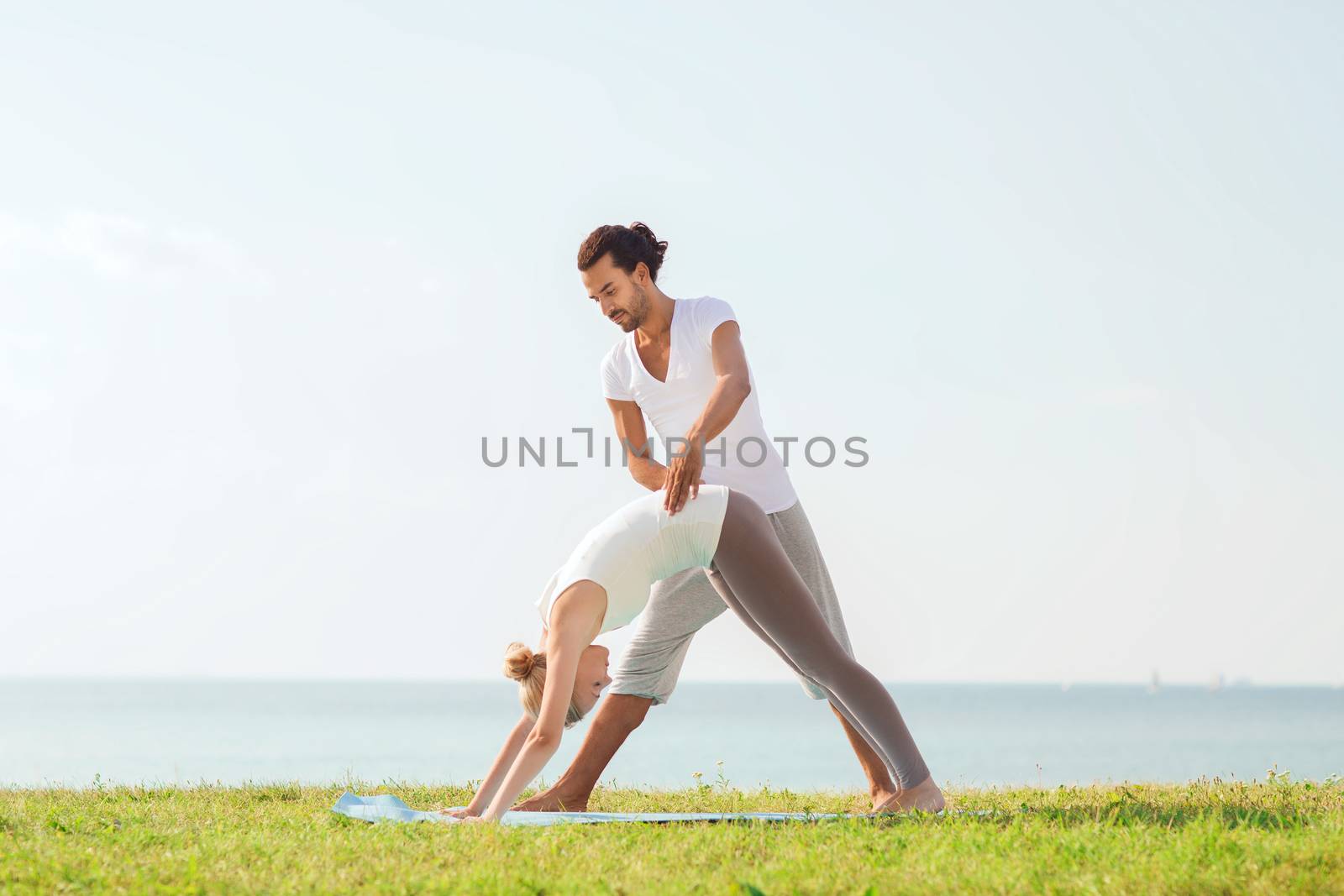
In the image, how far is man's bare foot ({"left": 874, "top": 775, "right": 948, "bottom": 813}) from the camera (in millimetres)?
4322

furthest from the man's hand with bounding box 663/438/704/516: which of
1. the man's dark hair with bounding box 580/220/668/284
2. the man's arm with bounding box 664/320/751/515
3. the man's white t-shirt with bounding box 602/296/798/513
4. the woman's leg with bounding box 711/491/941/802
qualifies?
the man's dark hair with bounding box 580/220/668/284

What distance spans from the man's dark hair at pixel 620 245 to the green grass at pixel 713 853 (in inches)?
88.6

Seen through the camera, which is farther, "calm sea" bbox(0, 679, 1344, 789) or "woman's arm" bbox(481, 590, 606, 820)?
"calm sea" bbox(0, 679, 1344, 789)

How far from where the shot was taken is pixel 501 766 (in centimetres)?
430

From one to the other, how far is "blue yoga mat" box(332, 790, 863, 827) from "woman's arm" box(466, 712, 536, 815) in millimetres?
93

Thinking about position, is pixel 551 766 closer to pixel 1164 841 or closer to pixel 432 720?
pixel 1164 841

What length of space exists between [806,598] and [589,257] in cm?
166

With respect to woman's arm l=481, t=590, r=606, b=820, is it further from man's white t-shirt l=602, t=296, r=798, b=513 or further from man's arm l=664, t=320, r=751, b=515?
man's white t-shirt l=602, t=296, r=798, b=513

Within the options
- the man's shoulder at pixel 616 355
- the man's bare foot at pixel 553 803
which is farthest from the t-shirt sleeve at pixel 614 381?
the man's bare foot at pixel 553 803

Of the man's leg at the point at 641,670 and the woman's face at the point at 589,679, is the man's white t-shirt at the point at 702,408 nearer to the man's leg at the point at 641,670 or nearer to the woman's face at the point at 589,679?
the man's leg at the point at 641,670

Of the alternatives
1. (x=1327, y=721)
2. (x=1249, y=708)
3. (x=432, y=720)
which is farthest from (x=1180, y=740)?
(x=1249, y=708)

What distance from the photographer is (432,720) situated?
7819 cm

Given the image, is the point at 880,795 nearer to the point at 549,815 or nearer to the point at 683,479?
the point at 549,815

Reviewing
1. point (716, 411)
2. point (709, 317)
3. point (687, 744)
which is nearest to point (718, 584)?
point (716, 411)
